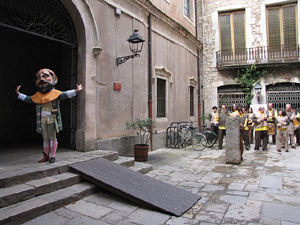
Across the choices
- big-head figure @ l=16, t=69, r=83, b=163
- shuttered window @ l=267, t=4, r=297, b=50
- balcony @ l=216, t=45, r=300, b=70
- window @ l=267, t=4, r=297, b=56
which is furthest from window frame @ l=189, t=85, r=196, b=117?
big-head figure @ l=16, t=69, r=83, b=163

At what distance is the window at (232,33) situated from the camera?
1438 centimetres

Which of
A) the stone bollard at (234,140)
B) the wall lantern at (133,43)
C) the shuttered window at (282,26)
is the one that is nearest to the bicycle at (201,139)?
the stone bollard at (234,140)

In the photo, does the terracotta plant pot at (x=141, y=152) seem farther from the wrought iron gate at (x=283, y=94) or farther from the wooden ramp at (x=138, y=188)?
the wrought iron gate at (x=283, y=94)

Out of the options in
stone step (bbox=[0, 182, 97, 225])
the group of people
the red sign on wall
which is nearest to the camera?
stone step (bbox=[0, 182, 97, 225])

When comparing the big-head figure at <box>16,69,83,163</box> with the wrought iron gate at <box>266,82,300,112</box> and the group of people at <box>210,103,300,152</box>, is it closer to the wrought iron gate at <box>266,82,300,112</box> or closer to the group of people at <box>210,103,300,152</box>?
the group of people at <box>210,103,300,152</box>

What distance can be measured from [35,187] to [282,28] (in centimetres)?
1468

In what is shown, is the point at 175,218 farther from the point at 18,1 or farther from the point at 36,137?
the point at 36,137

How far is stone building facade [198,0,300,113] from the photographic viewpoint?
13.5 m

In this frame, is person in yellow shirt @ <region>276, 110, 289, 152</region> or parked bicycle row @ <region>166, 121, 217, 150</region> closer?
person in yellow shirt @ <region>276, 110, 289, 152</region>

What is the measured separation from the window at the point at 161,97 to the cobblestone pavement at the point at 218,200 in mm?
3358

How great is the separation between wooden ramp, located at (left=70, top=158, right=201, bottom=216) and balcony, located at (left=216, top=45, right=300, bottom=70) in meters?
11.4

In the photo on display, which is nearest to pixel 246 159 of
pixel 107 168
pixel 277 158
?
pixel 277 158

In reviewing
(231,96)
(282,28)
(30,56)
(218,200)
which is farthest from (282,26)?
(218,200)

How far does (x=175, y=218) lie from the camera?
3.46 meters
